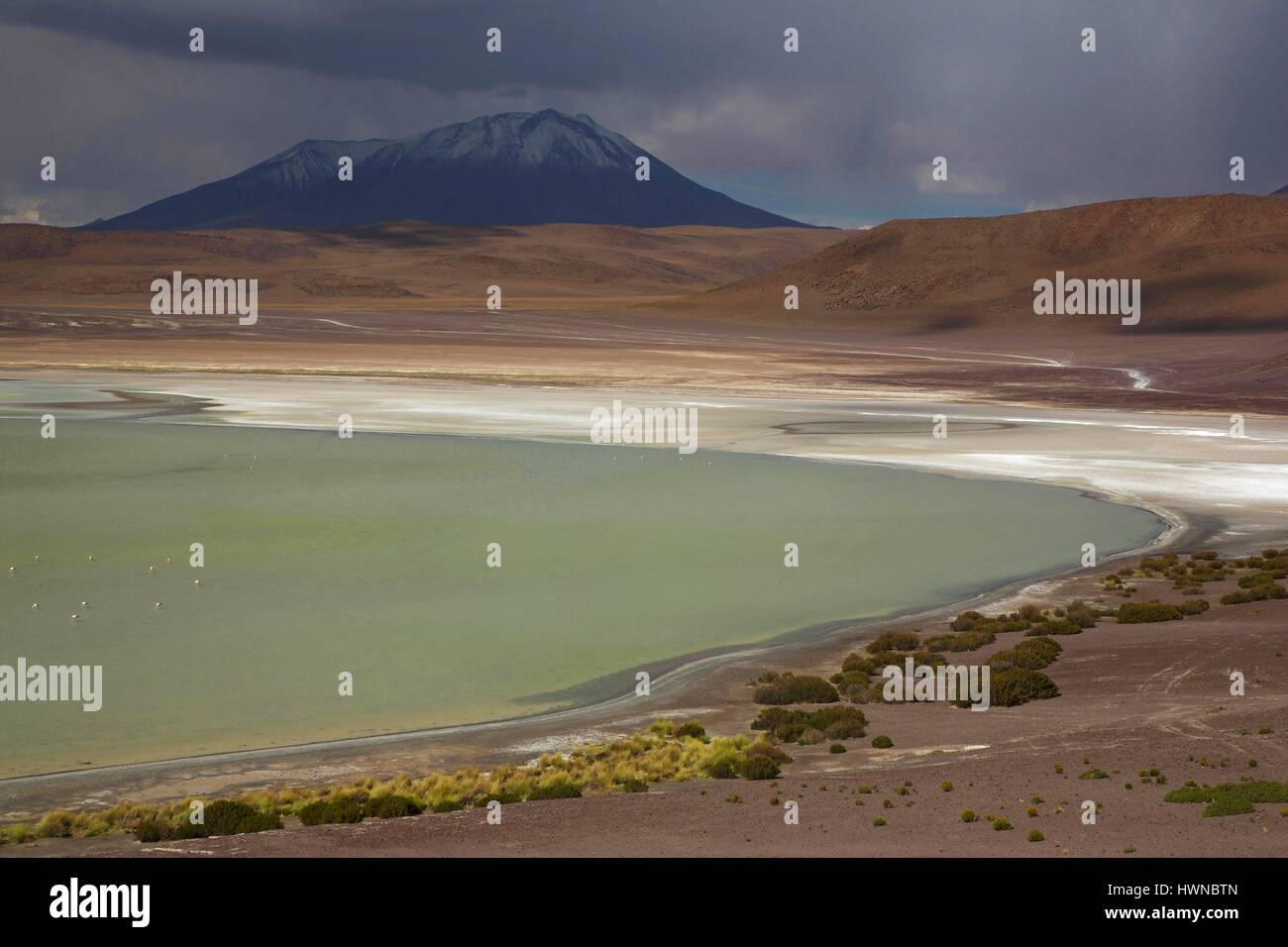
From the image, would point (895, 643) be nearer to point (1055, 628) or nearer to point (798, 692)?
point (1055, 628)

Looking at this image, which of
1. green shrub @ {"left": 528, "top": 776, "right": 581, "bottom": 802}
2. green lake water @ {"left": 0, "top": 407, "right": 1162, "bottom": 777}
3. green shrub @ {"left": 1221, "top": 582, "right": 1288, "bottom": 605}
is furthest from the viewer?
green shrub @ {"left": 1221, "top": 582, "right": 1288, "bottom": 605}

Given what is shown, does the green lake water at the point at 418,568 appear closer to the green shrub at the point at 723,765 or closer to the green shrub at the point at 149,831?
the green shrub at the point at 149,831

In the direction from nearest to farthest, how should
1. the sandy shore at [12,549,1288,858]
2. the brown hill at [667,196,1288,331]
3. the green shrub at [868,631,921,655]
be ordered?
1. the sandy shore at [12,549,1288,858]
2. the green shrub at [868,631,921,655]
3. the brown hill at [667,196,1288,331]

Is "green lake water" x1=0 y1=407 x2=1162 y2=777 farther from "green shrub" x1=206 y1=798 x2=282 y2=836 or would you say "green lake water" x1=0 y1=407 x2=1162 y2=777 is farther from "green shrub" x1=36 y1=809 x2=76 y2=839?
"green shrub" x1=206 y1=798 x2=282 y2=836

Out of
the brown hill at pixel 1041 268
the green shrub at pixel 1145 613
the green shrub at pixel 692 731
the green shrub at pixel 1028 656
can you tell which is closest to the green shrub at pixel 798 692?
the green shrub at pixel 692 731

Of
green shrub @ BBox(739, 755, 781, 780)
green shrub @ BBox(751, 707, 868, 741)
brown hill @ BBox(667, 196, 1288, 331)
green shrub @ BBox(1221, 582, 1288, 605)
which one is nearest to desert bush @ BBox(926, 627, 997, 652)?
green shrub @ BBox(751, 707, 868, 741)

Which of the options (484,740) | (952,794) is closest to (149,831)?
(484,740)
